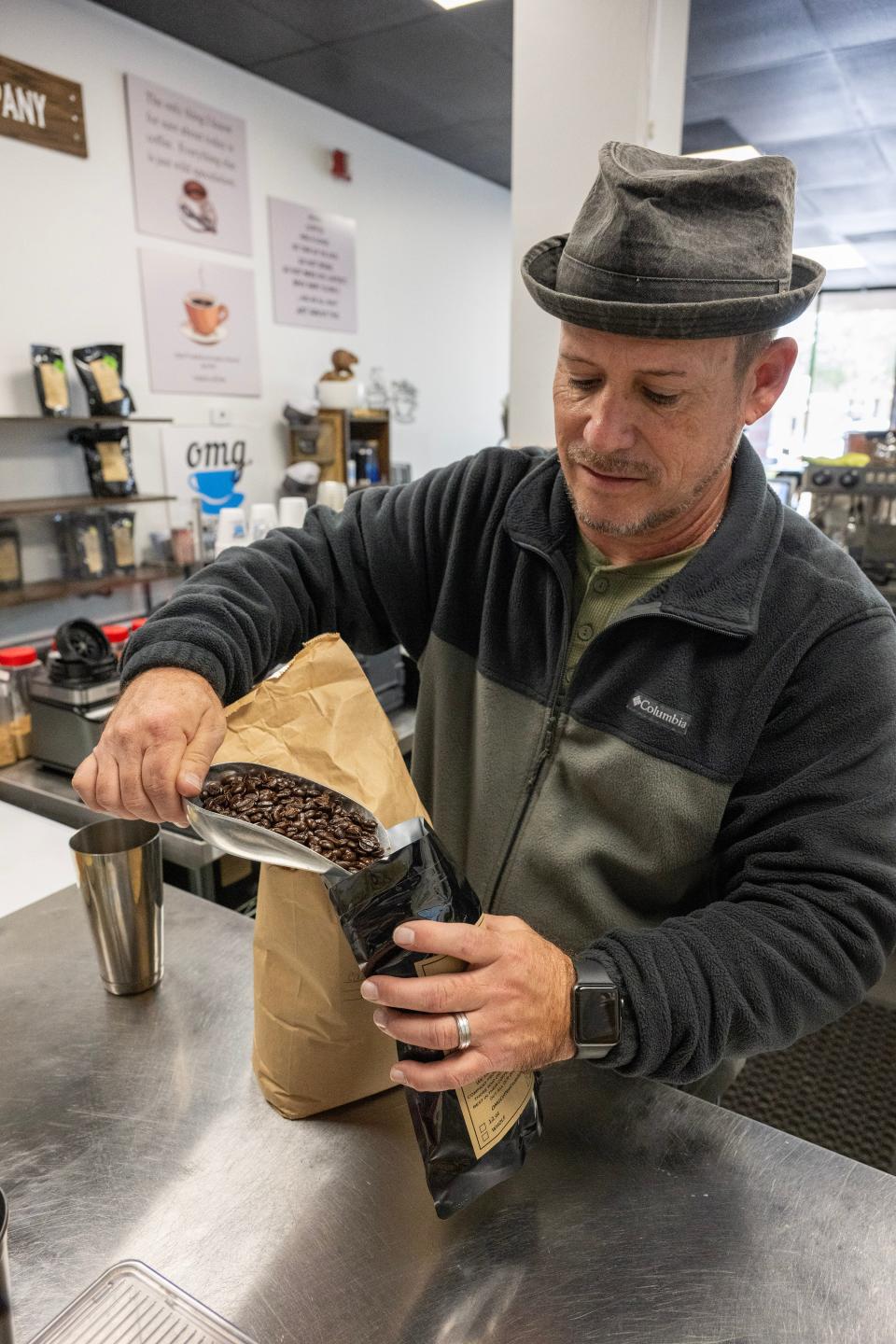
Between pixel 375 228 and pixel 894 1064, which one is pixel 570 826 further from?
pixel 375 228

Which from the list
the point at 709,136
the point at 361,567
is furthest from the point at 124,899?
the point at 709,136

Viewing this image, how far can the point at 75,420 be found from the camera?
9.55 feet

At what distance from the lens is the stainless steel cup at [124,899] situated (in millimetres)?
1013

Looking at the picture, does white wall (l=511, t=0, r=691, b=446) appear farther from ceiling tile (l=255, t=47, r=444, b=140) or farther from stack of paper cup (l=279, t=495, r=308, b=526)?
ceiling tile (l=255, t=47, r=444, b=140)

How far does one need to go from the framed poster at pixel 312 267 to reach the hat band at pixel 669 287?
3410 millimetres

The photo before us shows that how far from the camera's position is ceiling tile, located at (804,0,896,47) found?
3.14 m

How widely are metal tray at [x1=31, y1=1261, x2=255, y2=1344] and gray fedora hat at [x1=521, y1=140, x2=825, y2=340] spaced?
98 cm

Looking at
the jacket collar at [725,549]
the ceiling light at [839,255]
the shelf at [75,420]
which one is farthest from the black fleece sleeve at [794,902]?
the ceiling light at [839,255]

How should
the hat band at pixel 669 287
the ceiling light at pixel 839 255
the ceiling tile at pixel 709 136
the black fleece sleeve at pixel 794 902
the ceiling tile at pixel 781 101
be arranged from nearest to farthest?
the black fleece sleeve at pixel 794 902 → the hat band at pixel 669 287 → the ceiling tile at pixel 781 101 → the ceiling tile at pixel 709 136 → the ceiling light at pixel 839 255

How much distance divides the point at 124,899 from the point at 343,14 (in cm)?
340

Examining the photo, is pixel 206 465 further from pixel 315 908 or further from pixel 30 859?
pixel 315 908

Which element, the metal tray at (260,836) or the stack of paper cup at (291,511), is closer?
the metal tray at (260,836)

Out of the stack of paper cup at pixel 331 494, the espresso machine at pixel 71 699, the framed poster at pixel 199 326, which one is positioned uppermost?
the framed poster at pixel 199 326

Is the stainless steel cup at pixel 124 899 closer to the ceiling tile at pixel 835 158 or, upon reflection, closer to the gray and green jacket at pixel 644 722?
the gray and green jacket at pixel 644 722
